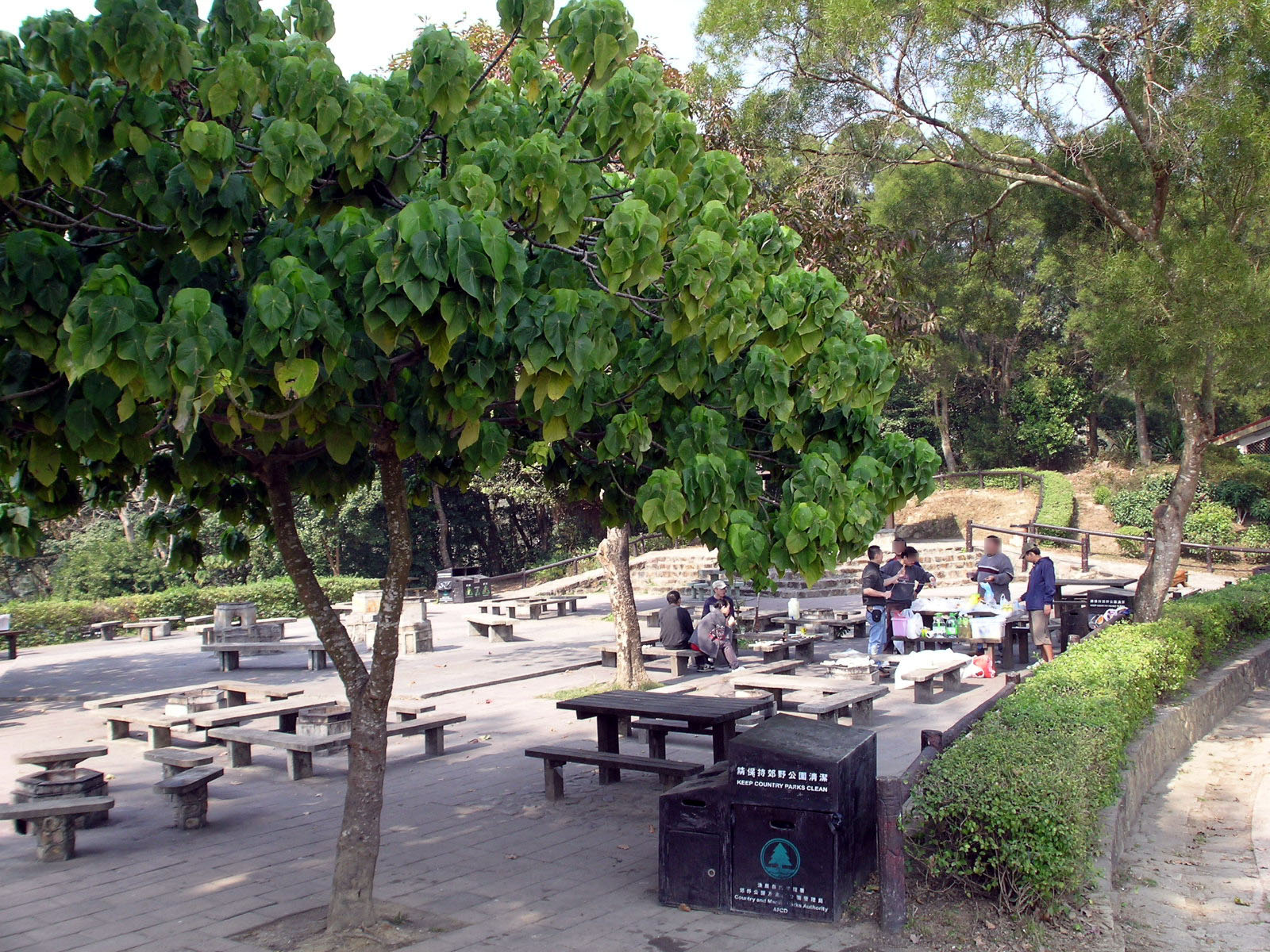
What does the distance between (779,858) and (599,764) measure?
8.86 ft

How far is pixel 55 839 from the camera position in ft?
22.7

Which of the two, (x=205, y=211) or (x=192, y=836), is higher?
(x=205, y=211)

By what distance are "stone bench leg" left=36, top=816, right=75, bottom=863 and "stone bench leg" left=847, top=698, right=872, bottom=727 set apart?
22.3 feet

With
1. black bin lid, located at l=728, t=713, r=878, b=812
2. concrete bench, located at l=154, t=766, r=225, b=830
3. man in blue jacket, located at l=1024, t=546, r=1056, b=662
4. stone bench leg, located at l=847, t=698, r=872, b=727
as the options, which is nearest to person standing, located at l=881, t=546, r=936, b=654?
man in blue jacket, located at l=1024, t=546, r=1056, b=662

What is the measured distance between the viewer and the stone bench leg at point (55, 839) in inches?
270

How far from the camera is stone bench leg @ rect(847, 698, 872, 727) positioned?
34.3ft

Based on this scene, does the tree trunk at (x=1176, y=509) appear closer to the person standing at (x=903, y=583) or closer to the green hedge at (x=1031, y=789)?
the person standing at (x=903, y=583)

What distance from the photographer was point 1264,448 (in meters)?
35.9

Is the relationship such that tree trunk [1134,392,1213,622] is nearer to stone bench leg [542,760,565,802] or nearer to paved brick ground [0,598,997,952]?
paved brick ground [0,598,997,952]

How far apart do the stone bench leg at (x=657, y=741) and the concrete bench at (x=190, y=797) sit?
3390 mm

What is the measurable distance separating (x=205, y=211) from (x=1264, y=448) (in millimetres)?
39322

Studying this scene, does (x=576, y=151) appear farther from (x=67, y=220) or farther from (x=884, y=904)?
(x=884, y=904)

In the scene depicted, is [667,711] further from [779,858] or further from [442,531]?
[442,531]

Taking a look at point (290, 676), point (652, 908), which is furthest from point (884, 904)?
point (290, 676)
